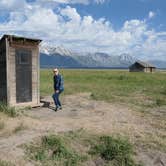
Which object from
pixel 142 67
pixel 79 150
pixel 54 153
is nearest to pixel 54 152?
pixel 54 153

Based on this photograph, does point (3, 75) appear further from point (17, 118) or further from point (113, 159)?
point (113, 159)

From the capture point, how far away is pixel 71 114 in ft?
40.3

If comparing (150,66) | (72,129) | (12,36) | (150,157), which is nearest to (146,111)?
(72,129)

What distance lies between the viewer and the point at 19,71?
13.2 meters

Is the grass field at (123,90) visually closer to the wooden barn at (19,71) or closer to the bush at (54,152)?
the wooden barn at (19,71)

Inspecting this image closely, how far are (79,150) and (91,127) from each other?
1.99m

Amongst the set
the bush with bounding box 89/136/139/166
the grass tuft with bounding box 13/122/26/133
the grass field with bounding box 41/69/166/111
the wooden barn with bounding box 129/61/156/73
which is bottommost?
the bush with bounding box 89/136/139/166

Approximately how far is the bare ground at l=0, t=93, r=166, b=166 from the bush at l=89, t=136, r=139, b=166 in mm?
293

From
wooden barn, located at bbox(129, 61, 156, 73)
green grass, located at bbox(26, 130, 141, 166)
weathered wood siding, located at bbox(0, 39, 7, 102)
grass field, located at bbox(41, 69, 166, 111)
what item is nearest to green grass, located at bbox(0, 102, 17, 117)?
weathered wood siding, located at bbox(0, 39, 7, 102)

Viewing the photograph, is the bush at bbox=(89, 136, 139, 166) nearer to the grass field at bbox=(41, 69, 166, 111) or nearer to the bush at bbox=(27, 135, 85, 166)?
the bush at bbox=(27, 135, 85, 166)

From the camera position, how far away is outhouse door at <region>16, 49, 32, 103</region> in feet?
43.1

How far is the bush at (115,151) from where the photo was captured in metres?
7.23

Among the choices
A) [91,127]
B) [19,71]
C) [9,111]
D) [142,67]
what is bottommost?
[91,127]

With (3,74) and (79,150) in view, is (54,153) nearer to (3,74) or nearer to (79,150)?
(79,150)
